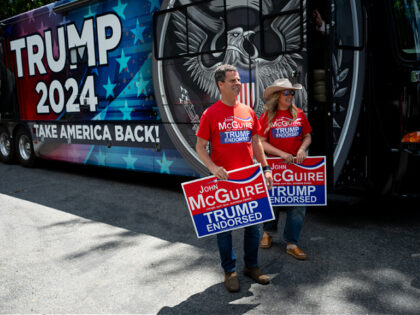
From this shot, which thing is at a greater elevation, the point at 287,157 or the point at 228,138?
the point at 228,138

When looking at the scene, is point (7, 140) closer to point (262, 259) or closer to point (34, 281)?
point (34, 281)

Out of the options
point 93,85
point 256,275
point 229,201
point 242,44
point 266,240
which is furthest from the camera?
point 93,85

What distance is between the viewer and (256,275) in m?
3.57

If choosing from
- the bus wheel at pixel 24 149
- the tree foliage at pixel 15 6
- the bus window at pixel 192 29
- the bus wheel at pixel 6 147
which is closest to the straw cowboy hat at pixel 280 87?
the bus window at pixel 192 29

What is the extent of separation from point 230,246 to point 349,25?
2.84 m

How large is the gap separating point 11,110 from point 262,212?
8.64 metres

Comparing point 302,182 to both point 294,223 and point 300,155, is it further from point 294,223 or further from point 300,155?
point 294,223

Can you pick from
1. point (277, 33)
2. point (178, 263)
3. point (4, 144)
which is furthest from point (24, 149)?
point (178, 263)

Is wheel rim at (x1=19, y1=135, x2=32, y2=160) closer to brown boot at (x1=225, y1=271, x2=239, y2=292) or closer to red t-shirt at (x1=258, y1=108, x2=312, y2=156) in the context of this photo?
red t-shirt at (x1=258, y1=108, x2=312, y2=156)

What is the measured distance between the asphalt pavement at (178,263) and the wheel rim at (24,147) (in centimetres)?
394

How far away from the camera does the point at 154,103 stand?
21.8 feet

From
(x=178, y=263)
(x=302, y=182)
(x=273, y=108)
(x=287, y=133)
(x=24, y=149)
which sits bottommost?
(x=178, y=263)

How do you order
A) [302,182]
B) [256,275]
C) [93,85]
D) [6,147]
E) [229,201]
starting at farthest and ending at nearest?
1. [6,147]
2. [93,85]
3. [302,182]
4. [256,275]
5. [229,201]

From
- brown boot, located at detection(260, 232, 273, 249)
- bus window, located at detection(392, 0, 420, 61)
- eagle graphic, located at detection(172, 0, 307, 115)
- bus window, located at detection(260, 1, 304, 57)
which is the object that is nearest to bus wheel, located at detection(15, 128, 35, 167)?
eagle graphic, located at detection(172, 0, 307, 115)
